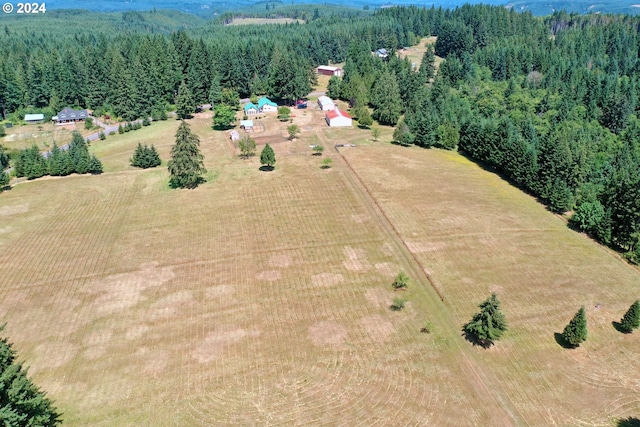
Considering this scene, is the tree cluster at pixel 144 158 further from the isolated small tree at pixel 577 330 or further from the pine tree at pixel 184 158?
the isolated small tree at pixel 577 330

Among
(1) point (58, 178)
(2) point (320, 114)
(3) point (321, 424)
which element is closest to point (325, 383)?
(3) point (321, 424)

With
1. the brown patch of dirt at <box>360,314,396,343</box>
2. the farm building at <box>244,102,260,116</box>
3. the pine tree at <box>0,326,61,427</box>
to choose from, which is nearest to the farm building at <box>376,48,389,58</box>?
the farm building at <box>244,102,260,116</box>

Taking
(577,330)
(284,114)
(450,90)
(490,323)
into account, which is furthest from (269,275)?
(450,90)

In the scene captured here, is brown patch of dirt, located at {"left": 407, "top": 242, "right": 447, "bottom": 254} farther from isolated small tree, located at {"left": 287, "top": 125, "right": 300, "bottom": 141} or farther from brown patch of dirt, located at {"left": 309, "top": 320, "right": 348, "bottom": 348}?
isolated small tree, located at {"left": 287, "top": 125, "right": 300, "bottom": 141}

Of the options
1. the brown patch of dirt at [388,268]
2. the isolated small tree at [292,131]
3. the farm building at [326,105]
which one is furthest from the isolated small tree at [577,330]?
the farm building at [326,105]

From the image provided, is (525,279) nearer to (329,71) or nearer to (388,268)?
(388,268)
